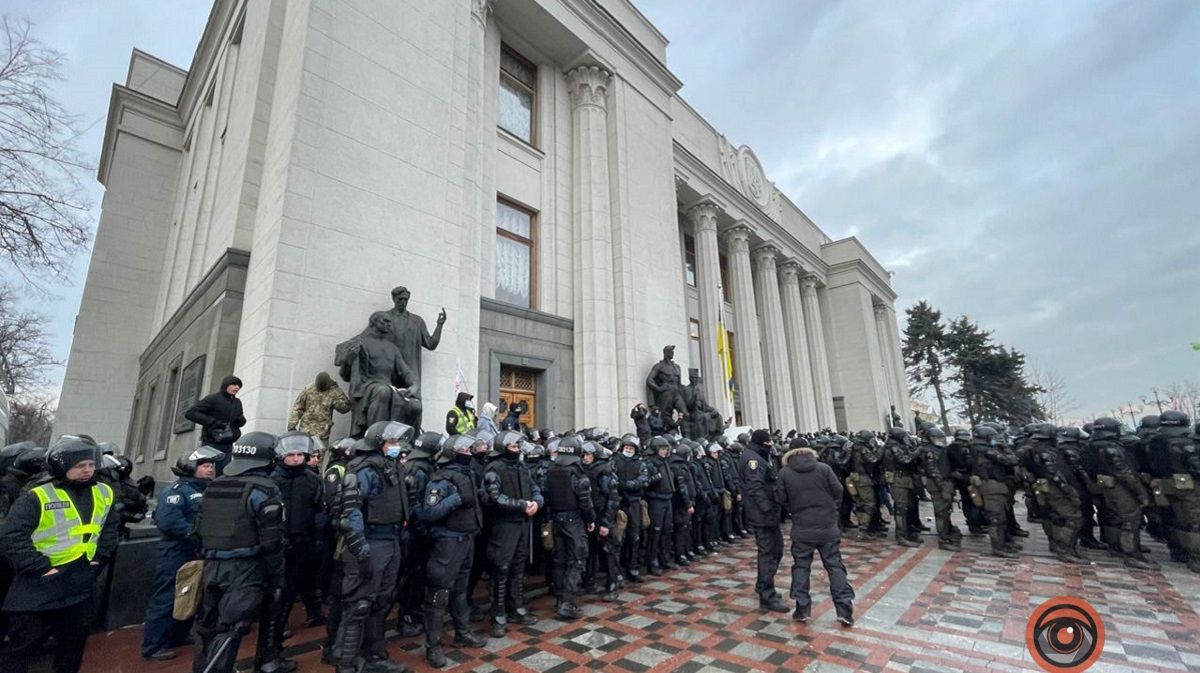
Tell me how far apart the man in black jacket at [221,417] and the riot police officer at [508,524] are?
335cm

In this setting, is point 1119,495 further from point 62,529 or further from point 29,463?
point 29,463

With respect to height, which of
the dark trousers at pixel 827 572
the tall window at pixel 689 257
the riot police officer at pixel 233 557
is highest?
the tall window at pixel 689 257

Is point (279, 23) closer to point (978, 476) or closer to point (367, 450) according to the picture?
point (367, 450)

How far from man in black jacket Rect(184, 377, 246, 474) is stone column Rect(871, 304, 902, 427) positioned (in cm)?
3490

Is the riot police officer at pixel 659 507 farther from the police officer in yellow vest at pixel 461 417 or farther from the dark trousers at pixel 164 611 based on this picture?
the dark trousers at pixel 164 611

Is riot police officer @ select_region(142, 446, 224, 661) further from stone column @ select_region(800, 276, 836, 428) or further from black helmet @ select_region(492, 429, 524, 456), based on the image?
stone column @ select_region(800, 276, 836, 428)

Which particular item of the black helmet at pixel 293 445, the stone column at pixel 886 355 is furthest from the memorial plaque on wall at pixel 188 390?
the stone column at pixel 886 355

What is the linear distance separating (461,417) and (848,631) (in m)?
5.74

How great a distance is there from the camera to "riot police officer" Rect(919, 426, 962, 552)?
8.61 metres

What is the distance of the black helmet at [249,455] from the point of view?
3.82m

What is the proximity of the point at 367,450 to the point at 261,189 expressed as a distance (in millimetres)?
6916

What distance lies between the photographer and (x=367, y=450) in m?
4.40

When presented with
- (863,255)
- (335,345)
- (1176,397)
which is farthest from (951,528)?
(1176,397)

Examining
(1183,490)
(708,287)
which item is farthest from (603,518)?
(708,287)
